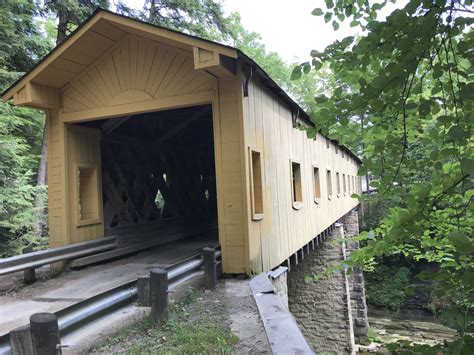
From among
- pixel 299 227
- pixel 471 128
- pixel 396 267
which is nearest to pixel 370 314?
pixel 396 267

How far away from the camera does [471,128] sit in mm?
2059

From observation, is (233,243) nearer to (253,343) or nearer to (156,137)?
(253,343)

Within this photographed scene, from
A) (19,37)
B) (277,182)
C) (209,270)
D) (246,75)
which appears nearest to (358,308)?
(277,182)

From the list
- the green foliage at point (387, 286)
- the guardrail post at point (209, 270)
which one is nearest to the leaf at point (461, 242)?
the guardrail post at point (209, 270)

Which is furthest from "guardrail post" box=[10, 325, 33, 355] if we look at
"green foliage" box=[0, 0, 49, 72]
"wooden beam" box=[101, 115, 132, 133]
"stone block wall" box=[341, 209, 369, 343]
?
"stone block wall" box=[341, 209, 369, 343]

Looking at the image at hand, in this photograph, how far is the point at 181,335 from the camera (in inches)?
140

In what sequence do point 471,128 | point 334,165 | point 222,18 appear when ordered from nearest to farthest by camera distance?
1. point 471,128
2. point 334,165
3. point 222,18

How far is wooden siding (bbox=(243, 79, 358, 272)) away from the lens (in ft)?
20.1

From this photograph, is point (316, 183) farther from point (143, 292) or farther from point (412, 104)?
point (412, 104)

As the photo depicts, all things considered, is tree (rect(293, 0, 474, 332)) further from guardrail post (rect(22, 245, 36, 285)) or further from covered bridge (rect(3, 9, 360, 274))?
guardrail post (rect(22, 245, 36, 285))

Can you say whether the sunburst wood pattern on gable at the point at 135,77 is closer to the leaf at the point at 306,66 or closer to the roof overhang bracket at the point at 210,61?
the roof overhang bracket at the point at 210,61

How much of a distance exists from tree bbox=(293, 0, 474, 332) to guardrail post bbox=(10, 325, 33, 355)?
2275 mm

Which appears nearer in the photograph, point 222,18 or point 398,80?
point 398,80

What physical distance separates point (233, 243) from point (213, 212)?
23.4 feet
